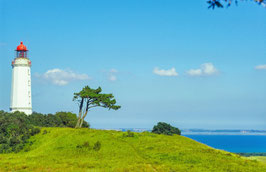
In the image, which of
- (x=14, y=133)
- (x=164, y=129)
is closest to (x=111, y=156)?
(x=14, y=133)

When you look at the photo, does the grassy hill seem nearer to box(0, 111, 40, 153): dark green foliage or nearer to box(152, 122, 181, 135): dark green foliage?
box(0, 111, 40, 153): dark green foliage

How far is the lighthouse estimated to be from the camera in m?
84.9

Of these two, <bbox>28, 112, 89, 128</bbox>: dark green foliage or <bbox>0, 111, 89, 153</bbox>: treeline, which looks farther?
<bbox>28, 112, 89, 128</bbox>: dark green foliage

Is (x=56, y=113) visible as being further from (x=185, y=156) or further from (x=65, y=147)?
(x=185, y=156)

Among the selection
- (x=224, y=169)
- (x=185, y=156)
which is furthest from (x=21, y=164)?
(x=224, y=169)

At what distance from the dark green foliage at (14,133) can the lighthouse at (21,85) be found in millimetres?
10508

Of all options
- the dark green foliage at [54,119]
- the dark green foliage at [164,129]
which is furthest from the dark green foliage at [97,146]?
the dark green foliage at [54,119]

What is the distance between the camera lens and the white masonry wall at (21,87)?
84.9 meters

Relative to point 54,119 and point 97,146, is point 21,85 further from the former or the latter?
point 97,146

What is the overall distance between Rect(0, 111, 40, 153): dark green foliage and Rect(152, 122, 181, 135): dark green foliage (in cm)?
2610

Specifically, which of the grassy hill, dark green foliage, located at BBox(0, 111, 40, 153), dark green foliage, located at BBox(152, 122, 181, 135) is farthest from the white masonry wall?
dark green foliage, located at BBox(152, 122, 181, 135)

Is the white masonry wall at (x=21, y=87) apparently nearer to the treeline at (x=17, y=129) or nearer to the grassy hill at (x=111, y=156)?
the treeline at (x=17, y=129)

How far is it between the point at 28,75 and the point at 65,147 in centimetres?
3609

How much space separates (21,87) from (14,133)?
21713 mm
